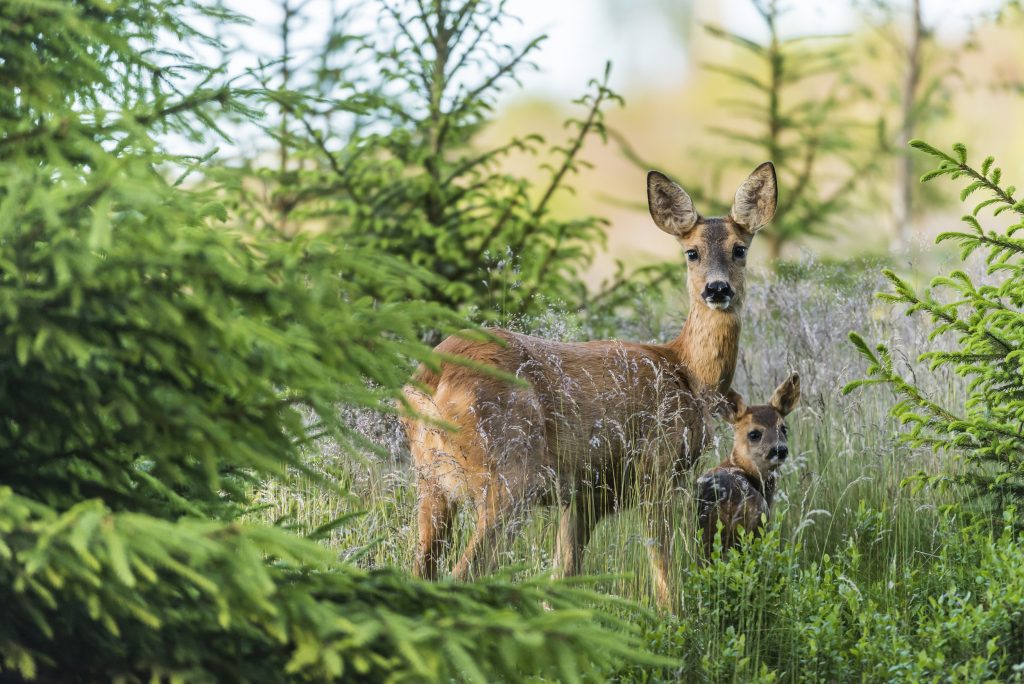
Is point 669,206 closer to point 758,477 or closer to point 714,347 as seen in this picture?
point 714,347

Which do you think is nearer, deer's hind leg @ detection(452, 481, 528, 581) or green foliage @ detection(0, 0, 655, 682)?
green foliage @ detection(0, 0, 655, 682)

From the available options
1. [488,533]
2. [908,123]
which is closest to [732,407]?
[488,533]

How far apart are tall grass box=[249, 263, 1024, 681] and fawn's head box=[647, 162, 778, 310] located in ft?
2.60

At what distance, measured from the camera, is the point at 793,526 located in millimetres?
6535

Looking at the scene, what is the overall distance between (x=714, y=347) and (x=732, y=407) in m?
0.32

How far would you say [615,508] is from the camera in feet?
19.4

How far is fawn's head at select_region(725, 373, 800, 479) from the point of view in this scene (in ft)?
19.7

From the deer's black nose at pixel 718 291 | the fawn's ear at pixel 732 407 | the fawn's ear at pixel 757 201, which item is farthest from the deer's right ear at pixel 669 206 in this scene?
the fawn's ear at pixel 732 407

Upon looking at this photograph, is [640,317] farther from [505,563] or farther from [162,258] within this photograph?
[162,258]

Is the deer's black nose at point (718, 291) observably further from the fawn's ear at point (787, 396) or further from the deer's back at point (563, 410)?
the fawn's ear at point (787, 396)

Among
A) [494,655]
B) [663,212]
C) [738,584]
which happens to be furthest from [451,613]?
[663,212]

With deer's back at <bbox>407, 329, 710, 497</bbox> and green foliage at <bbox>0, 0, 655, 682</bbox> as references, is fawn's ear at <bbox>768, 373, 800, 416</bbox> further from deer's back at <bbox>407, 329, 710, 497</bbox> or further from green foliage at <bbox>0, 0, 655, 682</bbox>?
green foliage at <bbox>0, 0, 655, 682</bbox>

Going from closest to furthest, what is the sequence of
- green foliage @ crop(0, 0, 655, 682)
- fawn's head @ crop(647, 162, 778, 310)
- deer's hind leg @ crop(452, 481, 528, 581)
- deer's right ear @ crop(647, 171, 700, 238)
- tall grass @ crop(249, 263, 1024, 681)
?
green foliage @ crop(0, 0, 655, 682) → tall grass @ crop(249, 263, 1024, 681) → deer's hind leg @ crop(452, 481, 528, 581) → fawn's head @ crop(647, 162, 778, 310) → deer's right ear @ crop(647, 171, 700, 238)

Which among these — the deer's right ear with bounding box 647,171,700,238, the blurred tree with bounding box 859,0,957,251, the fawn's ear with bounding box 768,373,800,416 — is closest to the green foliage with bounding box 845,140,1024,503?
the fawn's ear with bounding box 768,373,800,416
